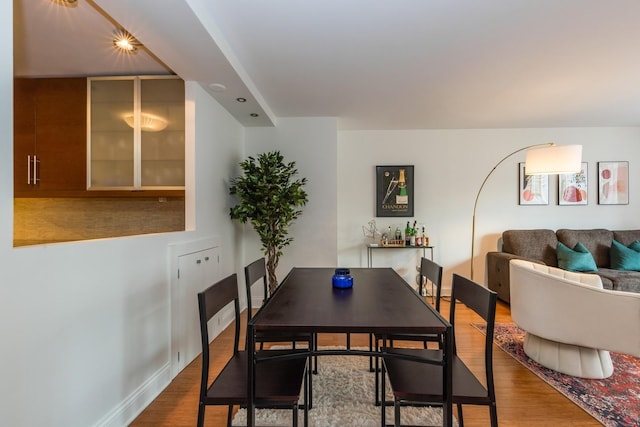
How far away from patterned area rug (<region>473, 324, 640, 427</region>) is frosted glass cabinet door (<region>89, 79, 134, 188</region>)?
145 inches

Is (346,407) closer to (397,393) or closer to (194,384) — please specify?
(397,393)

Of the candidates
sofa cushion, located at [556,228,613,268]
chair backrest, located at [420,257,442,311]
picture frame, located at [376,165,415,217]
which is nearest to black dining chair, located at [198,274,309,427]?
chair backrest, located at [420,257,442,311]

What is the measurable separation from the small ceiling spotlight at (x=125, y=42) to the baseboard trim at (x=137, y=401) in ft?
7.78

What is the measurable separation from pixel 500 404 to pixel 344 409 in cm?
101

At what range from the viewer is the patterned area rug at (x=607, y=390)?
70.6 inches

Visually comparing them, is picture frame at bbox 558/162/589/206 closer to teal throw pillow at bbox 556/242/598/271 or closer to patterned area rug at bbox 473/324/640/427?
teal throw pillow at bbox 556/242/598/271

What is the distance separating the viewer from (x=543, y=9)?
1836mm

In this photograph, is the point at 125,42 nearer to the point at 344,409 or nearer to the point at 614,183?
the point at 344,409

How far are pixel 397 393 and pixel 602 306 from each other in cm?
172

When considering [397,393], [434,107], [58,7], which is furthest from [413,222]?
[58,7]

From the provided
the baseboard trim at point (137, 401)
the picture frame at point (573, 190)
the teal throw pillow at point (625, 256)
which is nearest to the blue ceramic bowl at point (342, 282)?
the baseboard trim at point (137, 401)

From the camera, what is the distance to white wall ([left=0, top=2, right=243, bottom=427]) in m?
1.11

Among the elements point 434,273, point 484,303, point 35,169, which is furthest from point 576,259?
point 35,169

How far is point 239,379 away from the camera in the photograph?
1.41 metres
